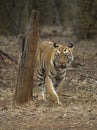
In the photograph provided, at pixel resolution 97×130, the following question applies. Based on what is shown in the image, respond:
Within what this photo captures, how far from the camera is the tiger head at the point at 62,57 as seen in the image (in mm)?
9719

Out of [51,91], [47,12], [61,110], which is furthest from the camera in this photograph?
[47,12]

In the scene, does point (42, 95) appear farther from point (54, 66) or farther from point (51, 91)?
point (54, 66)

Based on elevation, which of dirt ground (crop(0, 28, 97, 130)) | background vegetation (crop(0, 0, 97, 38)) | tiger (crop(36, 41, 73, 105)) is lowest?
dirt ground (crop(0, 28, 97, 130))

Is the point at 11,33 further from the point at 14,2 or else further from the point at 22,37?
the point at 22,37

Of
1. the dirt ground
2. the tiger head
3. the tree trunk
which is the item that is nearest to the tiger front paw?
the dirt ground

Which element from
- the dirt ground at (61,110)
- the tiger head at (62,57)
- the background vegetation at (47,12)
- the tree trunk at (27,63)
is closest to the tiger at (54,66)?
the tiger head at (62,57)

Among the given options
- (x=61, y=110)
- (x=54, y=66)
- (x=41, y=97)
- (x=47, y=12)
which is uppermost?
(x=47, y=12)

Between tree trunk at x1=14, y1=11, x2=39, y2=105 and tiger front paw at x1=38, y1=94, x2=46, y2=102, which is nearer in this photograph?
tree trunk at x1=14, y1=11, x2=39, y2=105

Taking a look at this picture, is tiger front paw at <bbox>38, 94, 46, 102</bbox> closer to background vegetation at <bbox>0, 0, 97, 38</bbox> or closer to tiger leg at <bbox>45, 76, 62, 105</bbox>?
tiger leg at <bbox>45, 76, 62, 105</bbox>

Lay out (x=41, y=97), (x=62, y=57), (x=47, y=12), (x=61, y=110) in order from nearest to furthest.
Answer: (x=61, y=110) < (x=62, y=57) < (x=41, y=97) < (x=47, y=12)

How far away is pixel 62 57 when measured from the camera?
32.0ft

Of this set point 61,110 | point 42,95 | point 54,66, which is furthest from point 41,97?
point 61,110

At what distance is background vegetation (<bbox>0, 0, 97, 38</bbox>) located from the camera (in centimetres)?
2342

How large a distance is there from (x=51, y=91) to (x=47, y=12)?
73.5ft
